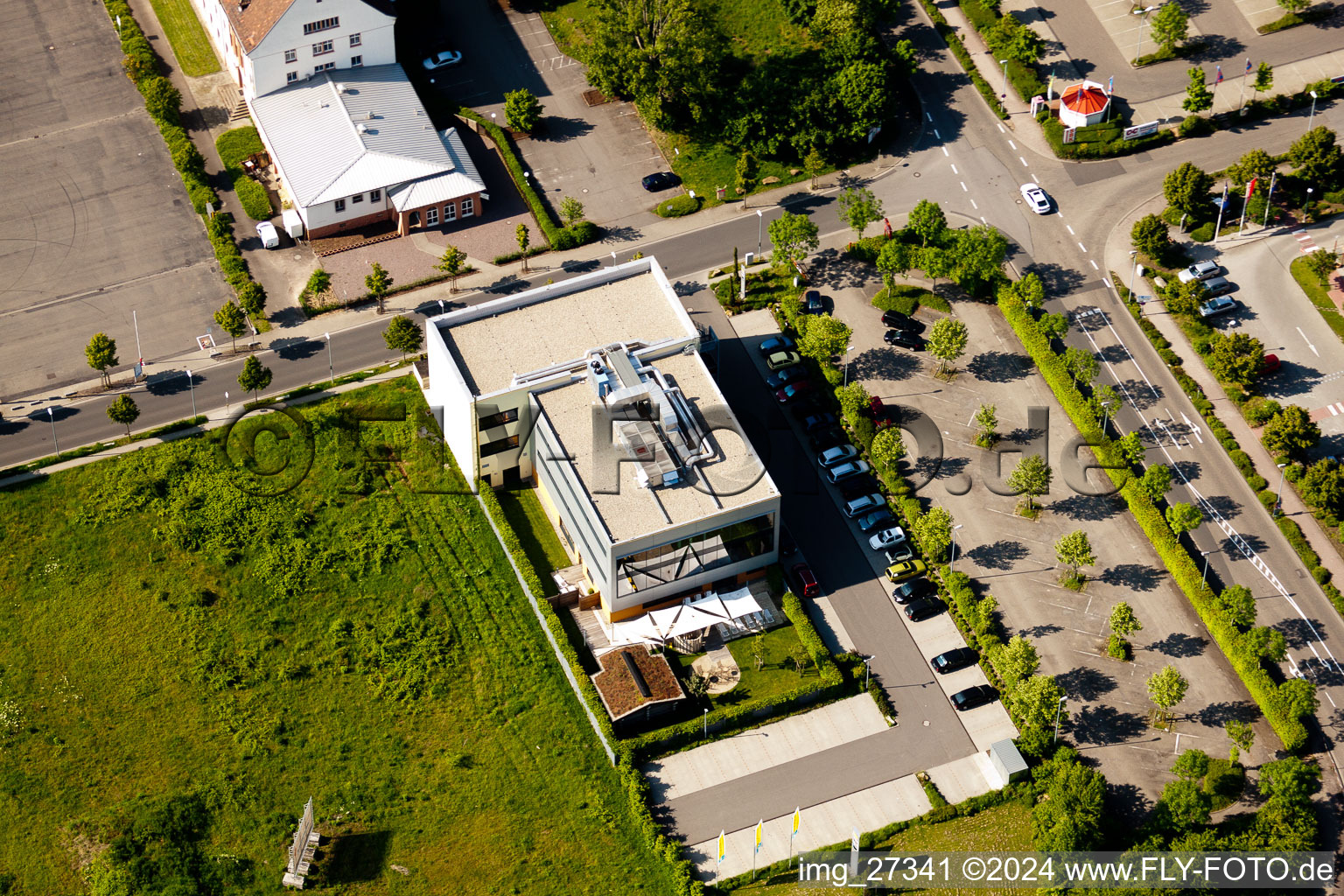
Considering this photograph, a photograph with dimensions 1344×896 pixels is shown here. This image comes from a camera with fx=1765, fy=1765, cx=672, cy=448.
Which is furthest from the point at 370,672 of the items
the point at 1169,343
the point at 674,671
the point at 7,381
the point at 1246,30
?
the point at 1246,30

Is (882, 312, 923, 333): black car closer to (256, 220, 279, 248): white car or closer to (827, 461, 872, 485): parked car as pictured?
(827, 461, 872, 485): parked car

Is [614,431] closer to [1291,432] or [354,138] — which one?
[354,138]

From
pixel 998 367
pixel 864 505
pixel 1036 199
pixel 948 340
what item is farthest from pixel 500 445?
pixel 1036 199

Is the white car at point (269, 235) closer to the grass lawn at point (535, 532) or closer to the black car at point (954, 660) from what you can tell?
the grass lawn at point (535, 532)

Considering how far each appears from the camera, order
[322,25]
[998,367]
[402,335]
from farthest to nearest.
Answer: [322,25] < [998,367] < [402,335]

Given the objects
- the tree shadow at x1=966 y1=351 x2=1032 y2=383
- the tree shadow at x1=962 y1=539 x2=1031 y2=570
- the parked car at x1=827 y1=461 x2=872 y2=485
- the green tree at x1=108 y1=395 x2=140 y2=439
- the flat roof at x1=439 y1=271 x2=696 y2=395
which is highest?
the green tree at x1=108 y1=395 x2=140 y2=439

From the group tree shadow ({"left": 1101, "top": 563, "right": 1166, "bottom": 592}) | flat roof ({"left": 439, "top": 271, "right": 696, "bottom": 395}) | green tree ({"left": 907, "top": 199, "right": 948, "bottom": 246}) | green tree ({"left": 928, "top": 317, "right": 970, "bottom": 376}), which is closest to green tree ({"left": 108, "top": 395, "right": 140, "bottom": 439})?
flat roof ({"left": 439, "top": 271, "right": 696, "bottom": 395})
